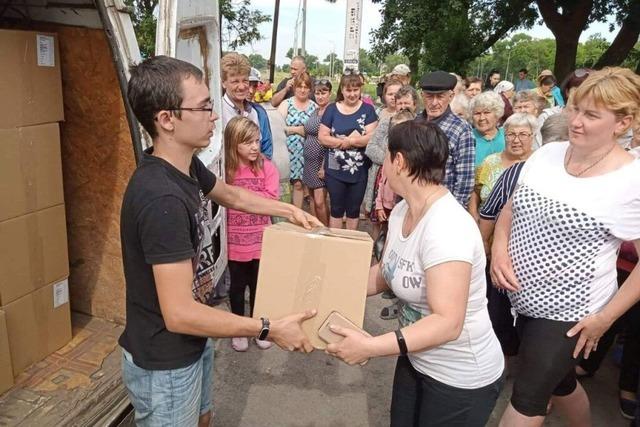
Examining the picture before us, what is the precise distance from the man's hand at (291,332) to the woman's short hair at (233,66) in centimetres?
262

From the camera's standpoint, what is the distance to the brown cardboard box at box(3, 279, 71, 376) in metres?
2.77

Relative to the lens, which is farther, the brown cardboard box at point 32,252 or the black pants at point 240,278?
the black pants at point 240,278

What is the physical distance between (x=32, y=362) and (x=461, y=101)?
177 inches

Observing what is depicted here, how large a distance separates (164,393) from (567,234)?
164 cm

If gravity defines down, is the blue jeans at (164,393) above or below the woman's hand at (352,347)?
below

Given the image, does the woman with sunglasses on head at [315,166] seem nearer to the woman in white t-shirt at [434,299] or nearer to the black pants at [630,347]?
the black pants at [630,347]

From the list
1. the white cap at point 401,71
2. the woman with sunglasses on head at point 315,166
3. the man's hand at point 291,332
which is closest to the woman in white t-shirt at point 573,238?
the man's hand at point 291,332

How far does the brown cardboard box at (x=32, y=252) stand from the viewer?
2629 mm

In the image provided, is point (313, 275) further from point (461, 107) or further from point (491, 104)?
point (461, 107)

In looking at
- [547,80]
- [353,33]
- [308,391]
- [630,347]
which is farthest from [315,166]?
[547,80]

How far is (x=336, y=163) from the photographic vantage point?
15.6 feet

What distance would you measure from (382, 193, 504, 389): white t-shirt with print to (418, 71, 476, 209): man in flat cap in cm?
169

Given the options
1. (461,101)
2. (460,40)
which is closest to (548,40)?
(460,40)

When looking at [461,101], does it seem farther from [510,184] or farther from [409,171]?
[409,171]
